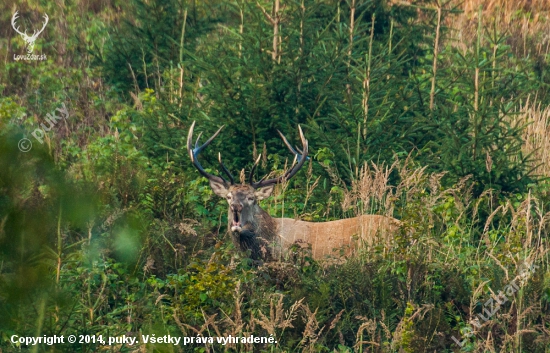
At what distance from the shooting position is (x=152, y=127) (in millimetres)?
9258

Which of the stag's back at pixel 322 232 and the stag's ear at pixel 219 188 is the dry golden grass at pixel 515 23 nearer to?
the stag's back at pixel 322 232

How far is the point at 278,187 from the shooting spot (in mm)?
8273

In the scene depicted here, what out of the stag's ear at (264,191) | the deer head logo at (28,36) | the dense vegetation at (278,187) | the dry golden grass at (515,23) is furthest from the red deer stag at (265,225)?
the dry golden grass at (515,23)

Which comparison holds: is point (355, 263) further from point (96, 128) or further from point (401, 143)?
point (96, 128)

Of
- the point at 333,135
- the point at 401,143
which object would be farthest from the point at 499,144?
the point at 333,135

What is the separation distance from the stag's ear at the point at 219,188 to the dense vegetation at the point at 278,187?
0.67 ft

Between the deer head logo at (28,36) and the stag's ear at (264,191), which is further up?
the deer head logo at (28,36)

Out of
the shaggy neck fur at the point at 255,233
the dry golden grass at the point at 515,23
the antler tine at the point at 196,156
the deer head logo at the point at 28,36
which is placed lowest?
the shaggy neck fur at the point at 255,233

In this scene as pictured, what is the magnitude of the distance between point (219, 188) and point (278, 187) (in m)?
0.70

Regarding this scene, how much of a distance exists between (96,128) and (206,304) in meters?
6.29

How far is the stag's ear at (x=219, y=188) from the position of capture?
7805 millimetres

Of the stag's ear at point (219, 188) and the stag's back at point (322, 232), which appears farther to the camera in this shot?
the stag's ear at point (219, 188)

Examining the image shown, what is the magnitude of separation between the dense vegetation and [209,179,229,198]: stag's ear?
205 mm

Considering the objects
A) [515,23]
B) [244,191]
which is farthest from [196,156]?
[515,23]
